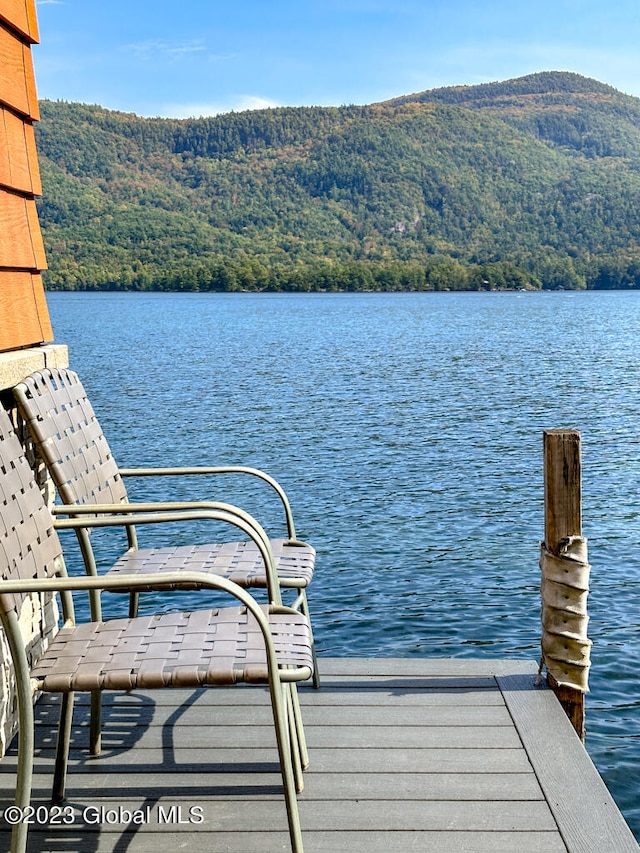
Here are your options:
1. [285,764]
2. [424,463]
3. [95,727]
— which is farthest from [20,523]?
[424,463]

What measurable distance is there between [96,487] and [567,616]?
140 cm

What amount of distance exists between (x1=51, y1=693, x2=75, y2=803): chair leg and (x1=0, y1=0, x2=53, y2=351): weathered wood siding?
1.05 m

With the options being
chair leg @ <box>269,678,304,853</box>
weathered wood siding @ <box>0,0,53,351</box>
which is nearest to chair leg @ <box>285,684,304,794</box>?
chair leg @ <box>269,678,304,853</box>

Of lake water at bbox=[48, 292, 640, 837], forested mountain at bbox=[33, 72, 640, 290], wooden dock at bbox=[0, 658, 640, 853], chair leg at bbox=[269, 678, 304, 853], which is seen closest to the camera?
chair leg at bbox=[269, 678, 304, 853]

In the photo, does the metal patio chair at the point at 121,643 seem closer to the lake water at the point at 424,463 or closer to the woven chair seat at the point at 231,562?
the woven chair seat at the point at 231,562

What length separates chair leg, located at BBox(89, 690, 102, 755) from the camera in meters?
2.38

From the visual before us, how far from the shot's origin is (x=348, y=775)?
7.77ft

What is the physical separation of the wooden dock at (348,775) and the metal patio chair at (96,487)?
11.9 inches

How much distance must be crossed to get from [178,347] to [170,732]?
3281cm

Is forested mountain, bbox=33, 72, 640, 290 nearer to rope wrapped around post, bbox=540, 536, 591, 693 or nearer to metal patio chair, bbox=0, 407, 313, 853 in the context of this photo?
rope wrapped around post, bbox=540, 536, 591, 693

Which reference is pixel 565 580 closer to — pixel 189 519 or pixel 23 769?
pixel 189 519

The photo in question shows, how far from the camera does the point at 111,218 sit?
8969 cm

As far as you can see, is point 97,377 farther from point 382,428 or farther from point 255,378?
point 382,428

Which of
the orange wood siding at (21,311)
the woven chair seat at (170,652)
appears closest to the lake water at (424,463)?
the woven chair seat at (170,652)
